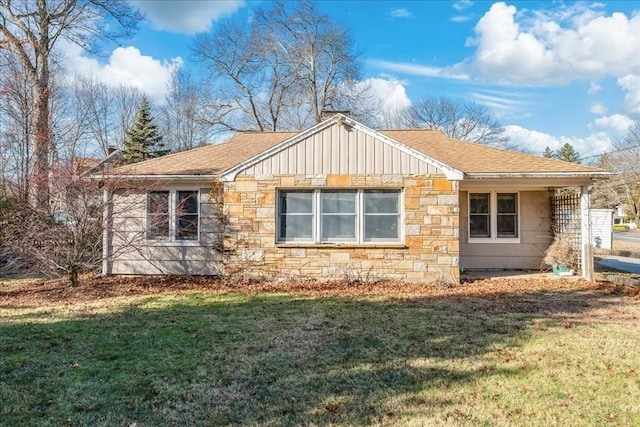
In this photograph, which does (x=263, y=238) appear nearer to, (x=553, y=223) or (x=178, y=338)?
(x=178, y=338)

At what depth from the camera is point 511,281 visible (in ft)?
32.6

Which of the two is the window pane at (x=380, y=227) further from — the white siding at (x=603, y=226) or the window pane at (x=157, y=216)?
the white siding at (x=603, y=226)

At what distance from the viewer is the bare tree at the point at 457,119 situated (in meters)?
37.1

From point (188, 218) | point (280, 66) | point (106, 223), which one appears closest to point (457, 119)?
point (280, 66)

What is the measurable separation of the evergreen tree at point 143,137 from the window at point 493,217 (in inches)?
837

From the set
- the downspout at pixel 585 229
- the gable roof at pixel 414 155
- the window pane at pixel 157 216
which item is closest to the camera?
the gable roof at pixel 414 155

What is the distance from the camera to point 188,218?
1062 cm

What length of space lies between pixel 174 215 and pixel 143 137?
1862 centimetres

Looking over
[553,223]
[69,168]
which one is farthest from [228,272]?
[553,223]

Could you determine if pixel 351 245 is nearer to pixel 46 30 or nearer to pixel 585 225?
pixel 585 225

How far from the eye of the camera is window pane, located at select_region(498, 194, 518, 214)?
11852 mm

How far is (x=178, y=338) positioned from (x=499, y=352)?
3991 millimetres

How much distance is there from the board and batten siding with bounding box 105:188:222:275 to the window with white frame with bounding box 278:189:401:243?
2.03 m

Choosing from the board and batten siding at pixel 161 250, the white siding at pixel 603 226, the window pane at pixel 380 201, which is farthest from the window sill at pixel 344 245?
the white siding at pixel 603 226
